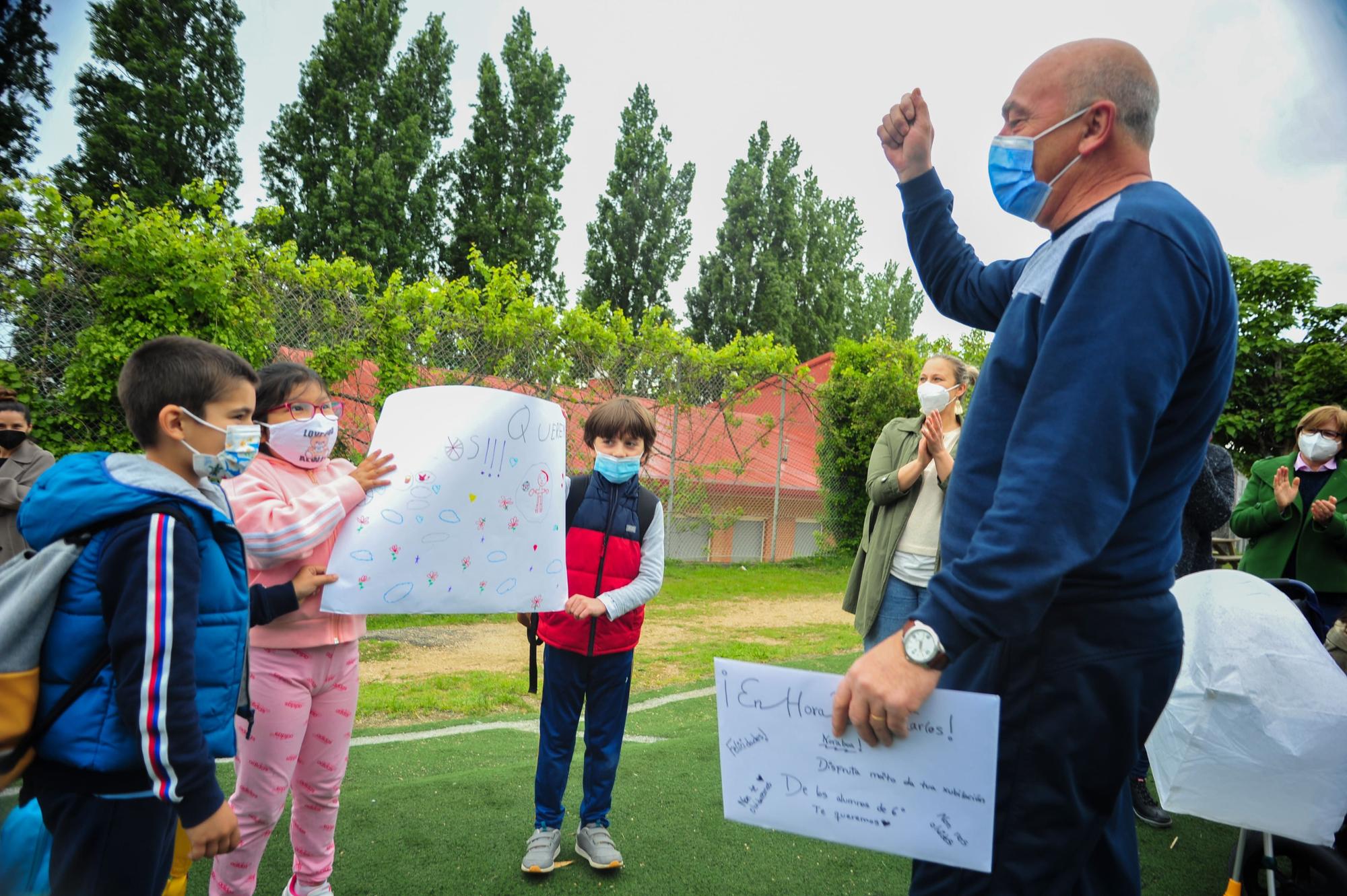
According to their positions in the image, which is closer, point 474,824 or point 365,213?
point 474,824

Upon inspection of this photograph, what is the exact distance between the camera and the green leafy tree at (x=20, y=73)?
59.8 inches

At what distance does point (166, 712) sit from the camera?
5.83ft

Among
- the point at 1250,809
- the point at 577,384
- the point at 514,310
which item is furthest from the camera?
the point at 577,384

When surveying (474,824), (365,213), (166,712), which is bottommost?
(474,824)

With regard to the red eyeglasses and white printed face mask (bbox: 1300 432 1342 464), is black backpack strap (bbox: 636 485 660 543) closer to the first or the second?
the red eyeglasses

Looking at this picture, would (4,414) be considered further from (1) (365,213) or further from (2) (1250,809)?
(1) (365,213)

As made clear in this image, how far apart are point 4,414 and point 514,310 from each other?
6.27 meters

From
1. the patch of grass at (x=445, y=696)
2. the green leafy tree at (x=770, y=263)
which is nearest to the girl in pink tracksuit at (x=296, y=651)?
the patch of grass at (x=445, y=696)

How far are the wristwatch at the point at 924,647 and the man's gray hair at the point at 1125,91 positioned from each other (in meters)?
0.99

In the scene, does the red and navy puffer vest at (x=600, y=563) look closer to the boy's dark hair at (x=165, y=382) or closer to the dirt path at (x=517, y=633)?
the boy's dark hair at (x=165, y=382)

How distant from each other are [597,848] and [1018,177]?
8.70ft

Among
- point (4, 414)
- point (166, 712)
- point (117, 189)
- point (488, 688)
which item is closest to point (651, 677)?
point (488, 688)

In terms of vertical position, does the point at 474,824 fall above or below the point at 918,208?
below

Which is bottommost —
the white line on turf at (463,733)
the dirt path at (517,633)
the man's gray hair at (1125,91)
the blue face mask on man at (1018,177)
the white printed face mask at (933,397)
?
the dirt path at (517,633)
